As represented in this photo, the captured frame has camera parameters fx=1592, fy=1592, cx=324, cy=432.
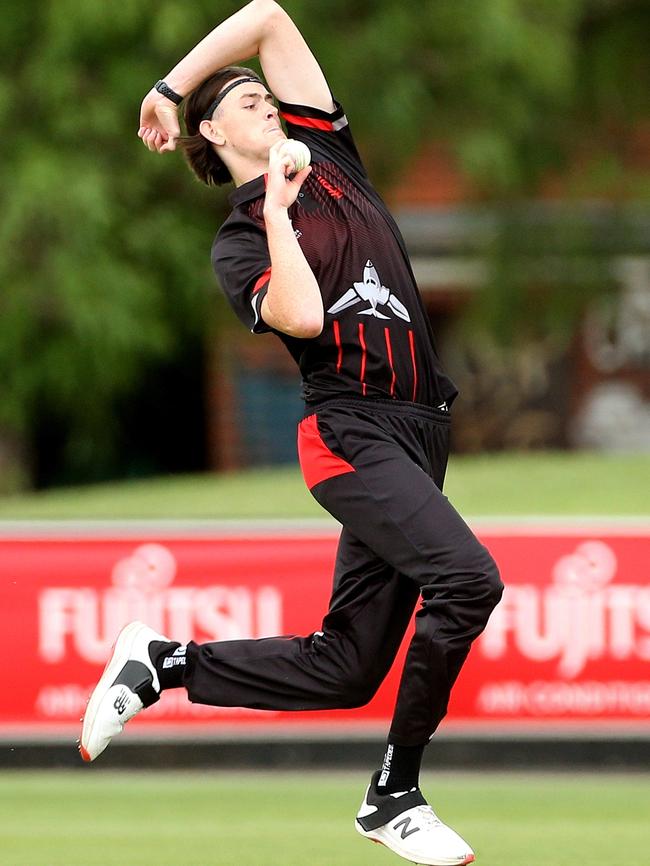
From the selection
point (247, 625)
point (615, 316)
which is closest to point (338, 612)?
point (247, 625)

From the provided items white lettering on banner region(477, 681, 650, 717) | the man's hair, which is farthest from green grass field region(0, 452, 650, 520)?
the man's hair

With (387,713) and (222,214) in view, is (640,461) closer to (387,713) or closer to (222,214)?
(222,214)

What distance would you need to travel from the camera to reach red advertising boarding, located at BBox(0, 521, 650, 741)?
764 centimetres

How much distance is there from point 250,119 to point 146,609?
3580mm

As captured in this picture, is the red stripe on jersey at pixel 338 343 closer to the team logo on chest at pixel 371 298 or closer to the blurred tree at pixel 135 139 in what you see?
the team logo on chest at pixel 371 298

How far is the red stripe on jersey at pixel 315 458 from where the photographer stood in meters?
4.53

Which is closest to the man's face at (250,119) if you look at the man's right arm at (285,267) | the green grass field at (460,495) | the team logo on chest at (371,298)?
the man's right arm at (285,267)

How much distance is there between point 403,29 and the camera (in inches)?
579

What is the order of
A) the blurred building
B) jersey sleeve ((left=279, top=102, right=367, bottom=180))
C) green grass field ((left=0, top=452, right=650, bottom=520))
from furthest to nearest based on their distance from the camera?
the blurred building → green grass field ((left=0, top=452, right=650, bottom=520)) → jersey sleeve ((left=279, top=102, right=367, bottom=180))

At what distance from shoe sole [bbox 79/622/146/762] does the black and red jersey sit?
966 mm

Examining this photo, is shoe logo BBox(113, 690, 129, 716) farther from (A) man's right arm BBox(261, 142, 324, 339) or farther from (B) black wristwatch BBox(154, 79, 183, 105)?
(B) black wristwatch BBox(154, 79, 183, 105)

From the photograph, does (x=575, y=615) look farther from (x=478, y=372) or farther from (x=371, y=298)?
(x=478, y=372)

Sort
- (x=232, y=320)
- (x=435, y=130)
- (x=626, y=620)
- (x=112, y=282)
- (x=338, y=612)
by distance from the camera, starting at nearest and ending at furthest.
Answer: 1. (x=338, y=612)
2. (x=626, y=620)
3. (x=112, y=282)
4. (x=435, y=130)
5. (x=232, y=320)

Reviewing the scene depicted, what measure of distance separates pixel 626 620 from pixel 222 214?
8.93 metres
